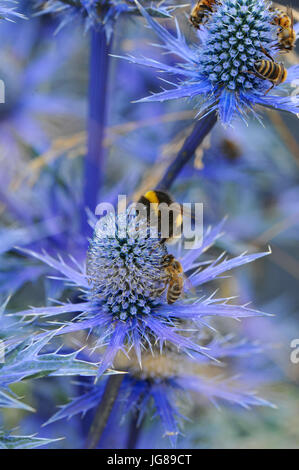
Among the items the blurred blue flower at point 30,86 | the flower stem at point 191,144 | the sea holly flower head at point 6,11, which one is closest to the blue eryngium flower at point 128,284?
the flower stem at point 191,144

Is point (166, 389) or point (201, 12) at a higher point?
point (201, 12)

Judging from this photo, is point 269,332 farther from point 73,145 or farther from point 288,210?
point 73,145

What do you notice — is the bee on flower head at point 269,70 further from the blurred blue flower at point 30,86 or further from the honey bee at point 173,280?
the blurred blue flower at point 30,86

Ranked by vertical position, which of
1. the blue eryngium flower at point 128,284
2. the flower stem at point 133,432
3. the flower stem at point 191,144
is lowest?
the flower stem at point 133,432

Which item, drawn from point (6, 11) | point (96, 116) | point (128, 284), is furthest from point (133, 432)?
point (6, 11)

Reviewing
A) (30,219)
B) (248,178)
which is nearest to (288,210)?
(248,178)

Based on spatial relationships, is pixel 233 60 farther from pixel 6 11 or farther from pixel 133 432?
pixel 133 432
